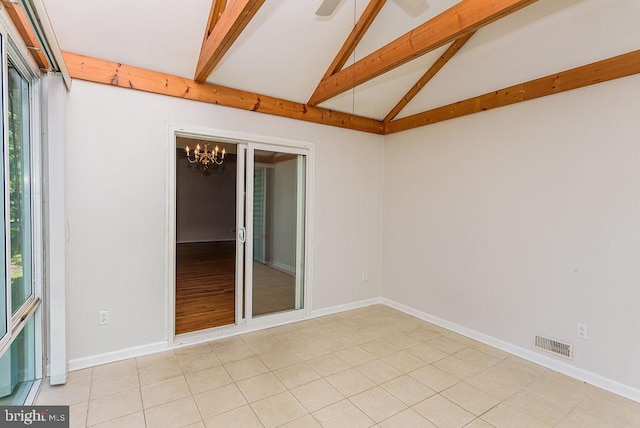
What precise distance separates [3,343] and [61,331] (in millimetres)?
850

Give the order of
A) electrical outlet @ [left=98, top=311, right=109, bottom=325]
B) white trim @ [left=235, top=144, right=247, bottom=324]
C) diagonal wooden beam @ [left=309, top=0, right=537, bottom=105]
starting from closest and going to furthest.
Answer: diagonal wooden beam @ [left=309, top=0, right=537, bottom=105], electrical outlet @ [left=98, top=311, right=109, bottom=325], white trim @ [left=235, top=144, right=247, bottom=324]

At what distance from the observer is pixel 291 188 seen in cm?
388

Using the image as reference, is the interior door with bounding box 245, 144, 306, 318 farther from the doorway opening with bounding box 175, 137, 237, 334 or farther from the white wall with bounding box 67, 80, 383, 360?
the doorway opening with bounding box 175, 137, 237, 334

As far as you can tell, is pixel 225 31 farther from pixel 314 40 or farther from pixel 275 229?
pixel 275 229

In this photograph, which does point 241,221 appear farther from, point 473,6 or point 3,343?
point 473,6

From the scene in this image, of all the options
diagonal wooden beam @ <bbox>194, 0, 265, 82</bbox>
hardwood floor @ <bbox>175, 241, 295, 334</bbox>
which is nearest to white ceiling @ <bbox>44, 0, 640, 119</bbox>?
diagonal wooden beam @ <bbox>194, 0, 265, 82</bbox>

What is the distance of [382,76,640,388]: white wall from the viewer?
2441 millimetres

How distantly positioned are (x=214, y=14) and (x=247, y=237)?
2102 mm

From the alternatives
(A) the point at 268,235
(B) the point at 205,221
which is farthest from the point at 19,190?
(B) the point at 205,221

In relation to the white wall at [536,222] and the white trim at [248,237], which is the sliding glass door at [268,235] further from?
the white wall at [536,222]

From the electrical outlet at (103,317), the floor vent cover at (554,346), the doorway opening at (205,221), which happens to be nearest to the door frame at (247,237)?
the electrical outlet at (103,317)

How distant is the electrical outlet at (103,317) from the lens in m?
2.74

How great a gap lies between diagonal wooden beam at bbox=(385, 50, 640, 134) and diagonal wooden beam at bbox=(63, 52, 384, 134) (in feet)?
3.54

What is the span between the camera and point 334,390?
2.39m
